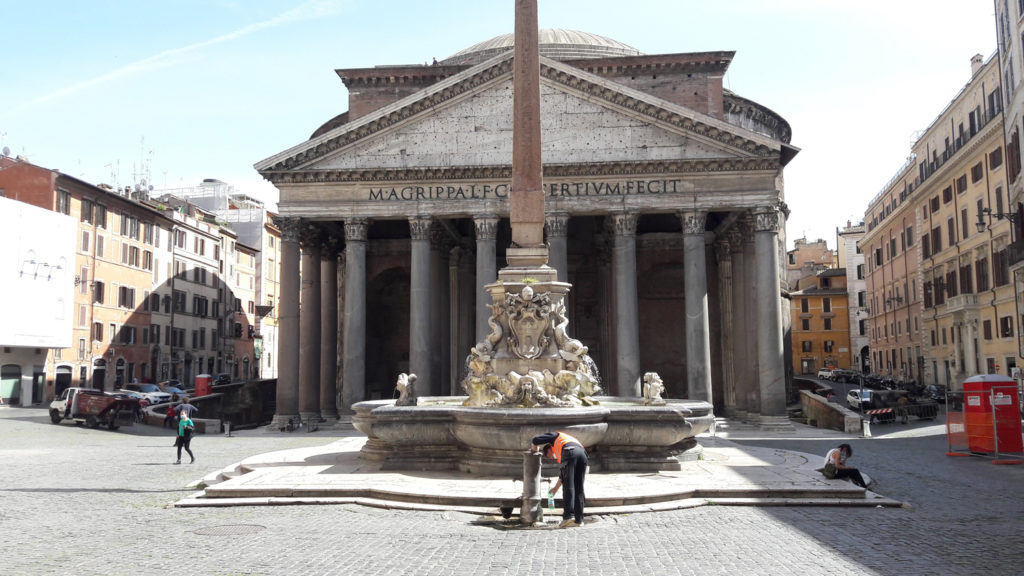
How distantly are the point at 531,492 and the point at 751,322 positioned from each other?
77.5 feet

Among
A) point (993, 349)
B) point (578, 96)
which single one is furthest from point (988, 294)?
point (578, 96)

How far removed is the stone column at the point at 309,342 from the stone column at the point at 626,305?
11366 mm

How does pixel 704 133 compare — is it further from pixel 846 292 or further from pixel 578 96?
pixel 846 292

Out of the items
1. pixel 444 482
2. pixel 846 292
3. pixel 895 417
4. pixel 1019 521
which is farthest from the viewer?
pixel 846 292

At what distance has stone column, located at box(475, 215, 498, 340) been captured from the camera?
2953cm

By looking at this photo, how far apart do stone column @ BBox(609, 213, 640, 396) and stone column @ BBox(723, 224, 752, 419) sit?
4.98 meters

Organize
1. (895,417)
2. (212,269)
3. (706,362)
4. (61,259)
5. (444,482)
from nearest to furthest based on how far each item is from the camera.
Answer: (444,482) → (706,362) → (895,417) → (61,259) → (212,269)

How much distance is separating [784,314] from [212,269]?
3695 centimetres

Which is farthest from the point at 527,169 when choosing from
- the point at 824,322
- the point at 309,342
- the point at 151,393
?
the point at 824,322

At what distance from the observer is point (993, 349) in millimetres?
38938

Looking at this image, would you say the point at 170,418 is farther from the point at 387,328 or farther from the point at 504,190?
the point at 504,190

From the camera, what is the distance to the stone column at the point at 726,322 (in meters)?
36.1

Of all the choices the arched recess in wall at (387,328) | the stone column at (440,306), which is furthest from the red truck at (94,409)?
the arched recess in wall at (387,328)

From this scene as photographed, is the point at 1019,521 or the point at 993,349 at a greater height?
the point at 993,349
